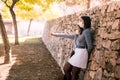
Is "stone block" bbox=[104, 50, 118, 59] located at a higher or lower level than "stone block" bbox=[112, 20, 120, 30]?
lower

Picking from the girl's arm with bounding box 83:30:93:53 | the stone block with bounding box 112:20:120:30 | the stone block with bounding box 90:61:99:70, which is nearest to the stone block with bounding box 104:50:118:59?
the stone block with bounding box 112:20:120:30

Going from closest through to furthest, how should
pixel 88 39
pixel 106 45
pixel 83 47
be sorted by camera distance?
pixel 106 45, pixel 88 39, pixel 83 47

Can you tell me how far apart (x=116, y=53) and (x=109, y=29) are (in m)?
0.70

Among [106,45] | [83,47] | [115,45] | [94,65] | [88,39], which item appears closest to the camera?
Result: [115,45]

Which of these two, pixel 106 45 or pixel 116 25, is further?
pixel 106 45

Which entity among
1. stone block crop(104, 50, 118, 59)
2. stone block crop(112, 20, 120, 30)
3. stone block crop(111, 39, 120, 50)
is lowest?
stone block crop(104, 50, 118, 59)

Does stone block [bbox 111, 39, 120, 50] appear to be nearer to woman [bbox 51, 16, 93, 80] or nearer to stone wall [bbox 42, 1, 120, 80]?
stone wall [bbox 42, 1, 120, 80]

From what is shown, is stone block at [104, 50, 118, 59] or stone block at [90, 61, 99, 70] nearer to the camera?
stone block at [104, 50, 118, 59]

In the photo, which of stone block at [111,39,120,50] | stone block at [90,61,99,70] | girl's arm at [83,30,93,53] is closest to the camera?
stone block at [111,39,120,50]

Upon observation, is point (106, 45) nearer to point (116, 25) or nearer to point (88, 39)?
point (116, 25)

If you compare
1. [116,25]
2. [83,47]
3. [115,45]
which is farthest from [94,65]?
[116,25]

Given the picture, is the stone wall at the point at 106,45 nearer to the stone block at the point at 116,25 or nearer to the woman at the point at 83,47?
the stone block at the point at 116,25

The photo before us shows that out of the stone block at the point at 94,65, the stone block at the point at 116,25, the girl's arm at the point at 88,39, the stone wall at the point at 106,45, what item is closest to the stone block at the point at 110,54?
the stone wall at the point at 106,45

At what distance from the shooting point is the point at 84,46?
243 inches
